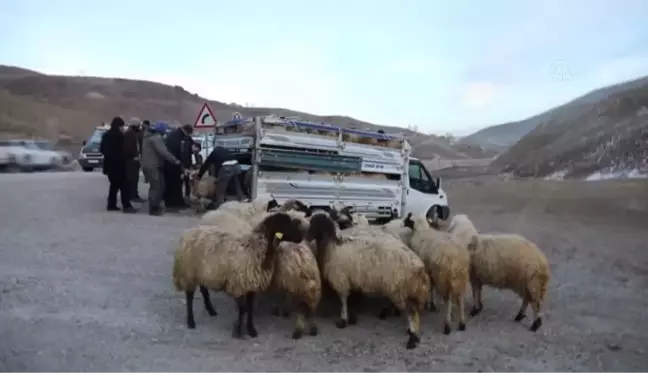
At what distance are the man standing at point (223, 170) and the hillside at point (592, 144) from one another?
77.5 feet

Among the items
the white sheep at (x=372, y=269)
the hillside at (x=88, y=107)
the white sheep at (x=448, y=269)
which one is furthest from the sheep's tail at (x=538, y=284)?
the hillside at (x=88, y=107)

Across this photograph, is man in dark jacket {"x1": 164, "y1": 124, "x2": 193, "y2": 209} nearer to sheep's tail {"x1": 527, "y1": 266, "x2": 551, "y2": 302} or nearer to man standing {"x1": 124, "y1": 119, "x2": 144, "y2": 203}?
man standing {"x1": 124, "y1": 119, "x2": 144, "y2": 203}

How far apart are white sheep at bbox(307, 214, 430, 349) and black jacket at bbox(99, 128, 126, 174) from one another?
782cm

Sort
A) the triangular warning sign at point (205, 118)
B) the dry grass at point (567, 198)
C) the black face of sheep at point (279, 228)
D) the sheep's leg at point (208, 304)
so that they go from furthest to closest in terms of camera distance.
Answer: the dry grass at point (567, 198) → the triangular warning sign at point (205, 118) → the sheep's leg at point (208, 304) → the black face of sheep at point (279, 228)

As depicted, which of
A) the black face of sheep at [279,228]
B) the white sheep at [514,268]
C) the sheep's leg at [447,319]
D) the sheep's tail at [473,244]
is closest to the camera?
the black face of sheep at [279,228]

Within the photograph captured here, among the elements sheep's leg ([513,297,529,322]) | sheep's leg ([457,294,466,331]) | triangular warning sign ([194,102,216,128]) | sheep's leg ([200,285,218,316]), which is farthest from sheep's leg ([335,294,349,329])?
triangular warning sign ([194,102,216,128])

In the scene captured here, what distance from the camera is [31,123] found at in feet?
217

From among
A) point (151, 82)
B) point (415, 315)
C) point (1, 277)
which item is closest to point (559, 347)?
point (415, 315)

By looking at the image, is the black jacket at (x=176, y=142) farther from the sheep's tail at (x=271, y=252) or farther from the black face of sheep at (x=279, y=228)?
the sheep's tail at (x=271, y=252)

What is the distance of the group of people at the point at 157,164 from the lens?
541 inches

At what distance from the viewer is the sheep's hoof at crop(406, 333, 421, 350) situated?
6552 mm

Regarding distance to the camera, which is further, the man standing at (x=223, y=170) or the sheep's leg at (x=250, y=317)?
the man standing at (x=223, y=170)

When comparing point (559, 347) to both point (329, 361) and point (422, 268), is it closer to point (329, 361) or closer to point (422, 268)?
point (422, 268)

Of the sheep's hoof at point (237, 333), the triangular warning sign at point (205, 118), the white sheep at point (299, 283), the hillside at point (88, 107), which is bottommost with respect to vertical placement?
the sheep's hoof at point (237, 333)
